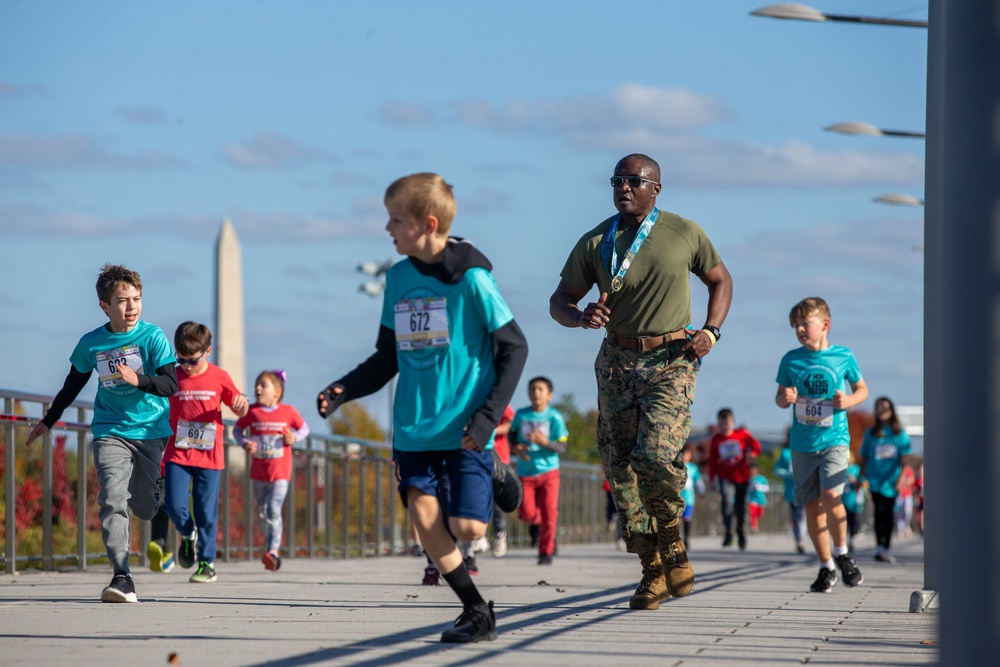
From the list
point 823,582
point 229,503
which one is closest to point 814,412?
point 823,582

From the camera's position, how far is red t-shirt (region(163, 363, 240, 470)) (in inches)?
415

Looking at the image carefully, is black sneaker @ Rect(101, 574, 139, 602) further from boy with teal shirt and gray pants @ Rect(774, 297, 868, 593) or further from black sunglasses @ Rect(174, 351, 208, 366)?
boy with teal shirt and gray pants @ Rect(774, 297, 868, 593)

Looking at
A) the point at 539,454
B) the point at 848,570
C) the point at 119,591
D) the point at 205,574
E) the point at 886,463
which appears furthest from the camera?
the point at 886,463

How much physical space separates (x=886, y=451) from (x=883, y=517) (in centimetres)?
94

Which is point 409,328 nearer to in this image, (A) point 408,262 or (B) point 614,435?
(A) point 408,262

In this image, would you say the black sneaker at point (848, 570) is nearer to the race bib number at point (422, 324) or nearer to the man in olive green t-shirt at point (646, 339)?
the man in olive green t-shirt at point (646, 339)

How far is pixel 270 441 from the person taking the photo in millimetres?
12672

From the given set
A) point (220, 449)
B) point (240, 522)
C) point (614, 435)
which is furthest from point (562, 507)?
point (614, 435)

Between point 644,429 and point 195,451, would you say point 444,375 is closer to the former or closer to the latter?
point 644,429

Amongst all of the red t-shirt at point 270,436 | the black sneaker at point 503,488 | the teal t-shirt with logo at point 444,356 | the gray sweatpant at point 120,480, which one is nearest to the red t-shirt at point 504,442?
the red t-shirt at point 270,436

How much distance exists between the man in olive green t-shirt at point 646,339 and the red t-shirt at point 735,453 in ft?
42.3

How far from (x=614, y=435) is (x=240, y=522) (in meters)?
8.92

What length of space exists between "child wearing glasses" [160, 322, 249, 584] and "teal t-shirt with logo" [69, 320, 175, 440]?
5.94 feet

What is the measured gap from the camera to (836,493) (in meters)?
9.64
